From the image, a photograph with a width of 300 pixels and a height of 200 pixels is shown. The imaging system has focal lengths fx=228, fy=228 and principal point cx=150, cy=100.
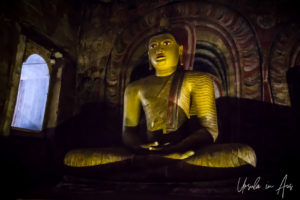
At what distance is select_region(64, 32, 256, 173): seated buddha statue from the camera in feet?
6.94

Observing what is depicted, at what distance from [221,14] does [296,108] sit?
67.9 inches

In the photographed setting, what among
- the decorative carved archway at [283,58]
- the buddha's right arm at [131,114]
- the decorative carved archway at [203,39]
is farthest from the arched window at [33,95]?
the decorative carved archway at [283,58]

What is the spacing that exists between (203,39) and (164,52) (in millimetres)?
1169

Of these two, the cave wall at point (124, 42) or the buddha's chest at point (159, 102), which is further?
the cave wall at point (124, 42)

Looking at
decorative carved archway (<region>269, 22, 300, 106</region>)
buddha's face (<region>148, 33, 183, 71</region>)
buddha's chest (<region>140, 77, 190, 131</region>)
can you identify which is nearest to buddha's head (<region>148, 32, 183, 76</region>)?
buddha's face (<region>148, 33, 183, 71</region>)

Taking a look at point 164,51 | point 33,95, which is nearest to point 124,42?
point 164,51

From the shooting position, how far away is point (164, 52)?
305cm

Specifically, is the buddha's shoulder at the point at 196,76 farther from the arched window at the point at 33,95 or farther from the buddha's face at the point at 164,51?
the arched window at the point at 33,95

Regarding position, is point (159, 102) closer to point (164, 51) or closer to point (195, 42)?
point (164, 51)

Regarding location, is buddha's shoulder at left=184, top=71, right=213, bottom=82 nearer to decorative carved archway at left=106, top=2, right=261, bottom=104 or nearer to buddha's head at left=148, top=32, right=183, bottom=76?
buddha's head at left=148, top=32, right=183, bottom=76

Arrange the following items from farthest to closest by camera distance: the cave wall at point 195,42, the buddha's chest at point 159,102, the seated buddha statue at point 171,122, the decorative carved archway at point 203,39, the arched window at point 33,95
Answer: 1. the arched window at point 33,95
2. the decorative carved archway at point 203,39
3. the cave wall at point 195,42
4. the buddha's chest at point 159,102
5. the seated buddha statue at point 171,122

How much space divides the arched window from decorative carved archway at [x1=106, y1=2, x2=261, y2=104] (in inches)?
39.6

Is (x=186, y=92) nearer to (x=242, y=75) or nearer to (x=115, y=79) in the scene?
(x=242, y=75)

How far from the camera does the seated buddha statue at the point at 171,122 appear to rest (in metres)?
2.12
